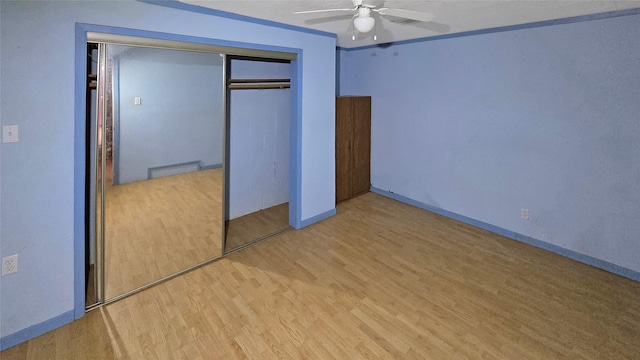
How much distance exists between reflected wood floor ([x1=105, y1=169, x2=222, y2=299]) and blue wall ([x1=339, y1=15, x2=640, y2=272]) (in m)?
3.18

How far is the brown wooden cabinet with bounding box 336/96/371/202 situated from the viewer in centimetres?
500

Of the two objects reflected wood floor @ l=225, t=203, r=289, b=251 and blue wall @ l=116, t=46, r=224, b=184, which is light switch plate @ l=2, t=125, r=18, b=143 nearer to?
blue wall @ l=116, t=46, r=224, b=184

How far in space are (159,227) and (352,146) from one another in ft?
10.3

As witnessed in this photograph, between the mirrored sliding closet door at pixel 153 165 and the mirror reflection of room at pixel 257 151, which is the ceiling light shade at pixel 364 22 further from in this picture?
the mirror reflection of room at pixel 257 151

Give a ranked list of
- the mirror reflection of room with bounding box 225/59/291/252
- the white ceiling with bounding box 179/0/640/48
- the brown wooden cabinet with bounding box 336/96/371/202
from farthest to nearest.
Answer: the brown wooden cabinet with bounding box 336/96/371/202, the mirror reflection of room with bounding box 225/59/291/252, the white ceiling with bounding box 179/0/640/48

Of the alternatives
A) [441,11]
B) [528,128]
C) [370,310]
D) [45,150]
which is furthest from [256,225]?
[528,128]

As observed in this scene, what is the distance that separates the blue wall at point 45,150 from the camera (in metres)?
2.03

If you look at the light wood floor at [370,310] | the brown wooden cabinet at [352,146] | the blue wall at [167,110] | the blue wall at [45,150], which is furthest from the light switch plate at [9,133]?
the brown wooden cabinet at [352,146]

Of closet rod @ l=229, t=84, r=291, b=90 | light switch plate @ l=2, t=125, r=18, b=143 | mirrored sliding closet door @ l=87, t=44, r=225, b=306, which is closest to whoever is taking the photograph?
light switch plate @ l=2, t=125, r=18, b=143

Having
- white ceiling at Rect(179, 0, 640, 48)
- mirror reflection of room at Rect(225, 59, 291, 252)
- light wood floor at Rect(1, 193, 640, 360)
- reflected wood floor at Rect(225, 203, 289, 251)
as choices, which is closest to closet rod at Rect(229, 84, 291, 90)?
mirror reflection of room at Rect(225, 59, 291, 252)

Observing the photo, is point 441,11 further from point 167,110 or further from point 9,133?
point 9,133

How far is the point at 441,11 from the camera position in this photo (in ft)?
9.73

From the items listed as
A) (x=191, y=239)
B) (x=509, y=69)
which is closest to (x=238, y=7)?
(x=191, y=239)

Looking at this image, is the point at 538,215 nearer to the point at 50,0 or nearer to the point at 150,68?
the point at 150,68
